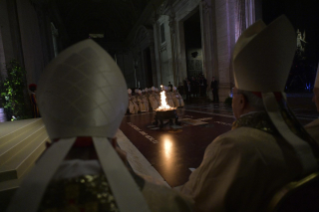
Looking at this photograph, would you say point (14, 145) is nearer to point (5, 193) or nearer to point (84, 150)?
point (5, 193)

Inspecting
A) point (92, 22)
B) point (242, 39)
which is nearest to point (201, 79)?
point (242, 39)

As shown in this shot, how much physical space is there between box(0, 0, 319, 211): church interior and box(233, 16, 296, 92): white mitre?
164 cm

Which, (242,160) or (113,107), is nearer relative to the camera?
(113,107)

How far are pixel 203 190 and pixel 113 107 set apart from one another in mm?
823

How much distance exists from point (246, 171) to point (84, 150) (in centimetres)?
84

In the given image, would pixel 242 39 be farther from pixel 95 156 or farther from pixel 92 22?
pixel 92 22

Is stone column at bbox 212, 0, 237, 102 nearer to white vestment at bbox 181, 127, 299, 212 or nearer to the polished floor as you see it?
the polished floor

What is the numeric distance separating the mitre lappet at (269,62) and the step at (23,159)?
8.99ft

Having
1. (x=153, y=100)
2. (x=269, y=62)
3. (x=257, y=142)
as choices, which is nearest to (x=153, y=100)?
(x=153, y=100)

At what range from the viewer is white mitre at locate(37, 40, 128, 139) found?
0.65 meters

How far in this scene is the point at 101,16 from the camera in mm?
27484

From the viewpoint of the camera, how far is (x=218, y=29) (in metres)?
10.5

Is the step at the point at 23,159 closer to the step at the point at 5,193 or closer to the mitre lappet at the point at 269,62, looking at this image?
the step at the point at 5,193

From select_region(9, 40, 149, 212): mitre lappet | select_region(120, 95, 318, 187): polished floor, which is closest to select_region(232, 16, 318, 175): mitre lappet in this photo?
select_region(9, 40, 149, 212): mitre lappet
